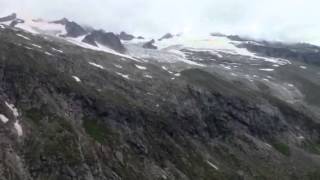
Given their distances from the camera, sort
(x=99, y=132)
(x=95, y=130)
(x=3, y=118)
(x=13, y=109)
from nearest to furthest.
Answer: (x=3, y=118) → (x=13, y=109) → (x=99, y=132) → (x=95, y=130)

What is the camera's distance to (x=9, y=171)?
14238 centimetres

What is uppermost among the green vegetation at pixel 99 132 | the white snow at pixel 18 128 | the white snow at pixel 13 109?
the white snow at pixel 13 109

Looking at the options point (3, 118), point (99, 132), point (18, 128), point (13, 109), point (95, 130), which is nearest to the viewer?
point (18, 128)

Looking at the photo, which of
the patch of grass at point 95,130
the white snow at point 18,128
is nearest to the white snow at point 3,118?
the white snow at point 18,128

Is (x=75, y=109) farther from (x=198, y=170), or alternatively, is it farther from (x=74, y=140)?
(x=198, y=170)

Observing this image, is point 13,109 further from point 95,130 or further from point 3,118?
point 95,130

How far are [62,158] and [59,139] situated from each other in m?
7.57

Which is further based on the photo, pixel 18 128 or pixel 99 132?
pixel 99 132

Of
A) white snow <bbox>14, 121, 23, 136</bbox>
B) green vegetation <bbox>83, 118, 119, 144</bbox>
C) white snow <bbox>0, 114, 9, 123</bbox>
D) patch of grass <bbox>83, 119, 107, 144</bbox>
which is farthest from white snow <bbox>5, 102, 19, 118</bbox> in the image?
patch of grass <bbox>83, 119, 107, 144</bbox>

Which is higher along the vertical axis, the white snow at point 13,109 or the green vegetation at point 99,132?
the white snow at point 13,109

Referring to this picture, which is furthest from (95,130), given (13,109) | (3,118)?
(3,118)

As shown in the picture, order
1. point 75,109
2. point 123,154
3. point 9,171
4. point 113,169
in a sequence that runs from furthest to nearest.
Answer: point 75,109, point 123,154, point 113,169, point 9,171

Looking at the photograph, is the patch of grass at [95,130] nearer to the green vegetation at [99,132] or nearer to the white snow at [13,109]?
the green vegetation at [99,132]

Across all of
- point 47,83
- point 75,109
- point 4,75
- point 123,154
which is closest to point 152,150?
point 123,154
